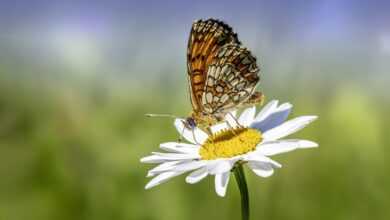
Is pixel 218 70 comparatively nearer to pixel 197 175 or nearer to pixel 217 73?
pixel 217 73

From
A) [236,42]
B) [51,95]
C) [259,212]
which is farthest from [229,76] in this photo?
[51,95]

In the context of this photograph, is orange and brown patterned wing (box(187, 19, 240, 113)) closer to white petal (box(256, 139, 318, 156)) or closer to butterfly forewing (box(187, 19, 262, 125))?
butterfly forewing (box(187, 19, 262, 125))

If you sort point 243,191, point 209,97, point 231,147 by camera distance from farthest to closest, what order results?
1. point 209,97
2. point 231,147
3. point 243,191

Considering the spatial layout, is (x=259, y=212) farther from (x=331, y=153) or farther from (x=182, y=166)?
(x=182, y=166)

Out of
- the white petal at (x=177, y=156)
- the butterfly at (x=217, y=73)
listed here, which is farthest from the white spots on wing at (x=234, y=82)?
the white petal at (x=177, y=156)

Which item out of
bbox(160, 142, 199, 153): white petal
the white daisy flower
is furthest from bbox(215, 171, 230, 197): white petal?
bbox(160, 142, 199, 153): white petal

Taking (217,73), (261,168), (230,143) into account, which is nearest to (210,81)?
(217,73)
